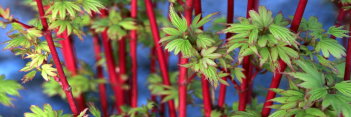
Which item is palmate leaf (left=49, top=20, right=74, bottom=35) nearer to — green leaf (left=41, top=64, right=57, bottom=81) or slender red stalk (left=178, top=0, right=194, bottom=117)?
green leaf (left=41, top=64, right=57, bottom=81)

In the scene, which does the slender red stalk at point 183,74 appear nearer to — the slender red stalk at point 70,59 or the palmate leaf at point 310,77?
the palmate leaf at point 310,77

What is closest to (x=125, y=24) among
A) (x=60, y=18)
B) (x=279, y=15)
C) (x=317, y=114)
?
(x=60, y=18)

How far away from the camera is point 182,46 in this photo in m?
0.98

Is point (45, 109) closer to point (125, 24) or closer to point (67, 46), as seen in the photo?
point (125, 24)

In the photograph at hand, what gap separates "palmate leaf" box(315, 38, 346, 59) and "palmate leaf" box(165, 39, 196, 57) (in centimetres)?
31

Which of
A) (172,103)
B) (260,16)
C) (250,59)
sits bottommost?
(172,103)

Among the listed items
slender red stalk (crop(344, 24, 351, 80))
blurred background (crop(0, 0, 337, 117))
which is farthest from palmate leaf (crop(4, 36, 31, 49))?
blurred background (crop(0, 0, 337, 117))

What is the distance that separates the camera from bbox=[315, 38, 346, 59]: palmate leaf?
0.96m

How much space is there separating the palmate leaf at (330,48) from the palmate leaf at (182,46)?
0.31 m

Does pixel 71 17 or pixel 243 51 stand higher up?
pixel 71 17

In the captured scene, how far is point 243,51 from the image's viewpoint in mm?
954

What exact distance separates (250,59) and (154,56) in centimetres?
73

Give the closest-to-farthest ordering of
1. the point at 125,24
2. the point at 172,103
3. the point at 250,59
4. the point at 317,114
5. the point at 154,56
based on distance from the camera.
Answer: the point at 317,114, the point at 250,59, the point at 125,24, the point at 172,103, the point at 154,56

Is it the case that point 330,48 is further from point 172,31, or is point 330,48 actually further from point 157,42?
point 157,42
